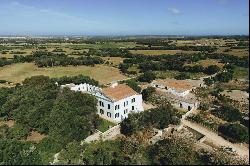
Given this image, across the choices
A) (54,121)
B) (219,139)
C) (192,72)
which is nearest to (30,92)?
(54,121)

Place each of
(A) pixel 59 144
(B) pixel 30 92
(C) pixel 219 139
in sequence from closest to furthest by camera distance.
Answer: (A) pixel 59 144 < (C) pixel 219 139 < (B) pixel 30 92

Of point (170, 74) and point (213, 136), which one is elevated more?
point (170, 74)

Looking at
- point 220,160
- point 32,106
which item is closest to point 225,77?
point 32,106

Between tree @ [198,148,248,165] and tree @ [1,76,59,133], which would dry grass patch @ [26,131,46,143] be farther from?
tree @ [198,148,248,165]

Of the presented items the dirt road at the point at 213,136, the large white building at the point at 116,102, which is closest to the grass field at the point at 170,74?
the large white building at the point at 116,102

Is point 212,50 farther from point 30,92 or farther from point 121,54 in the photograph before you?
point 30,92

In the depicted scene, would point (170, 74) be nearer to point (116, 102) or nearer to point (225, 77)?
point (225, 77)

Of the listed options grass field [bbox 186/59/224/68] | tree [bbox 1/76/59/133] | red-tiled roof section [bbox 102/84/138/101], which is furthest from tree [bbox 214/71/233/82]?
tree [bbox 1/76/59/133]
